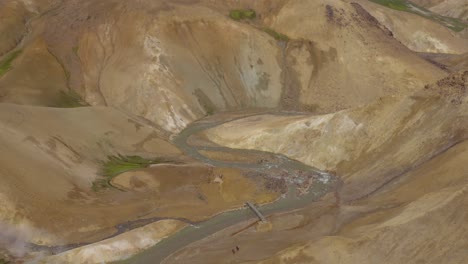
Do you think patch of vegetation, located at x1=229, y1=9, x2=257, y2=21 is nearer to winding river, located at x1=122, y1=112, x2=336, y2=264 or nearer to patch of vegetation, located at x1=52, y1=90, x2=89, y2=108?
patch of vegetation, located at x1=52, y1=90, x2=89, y2=108

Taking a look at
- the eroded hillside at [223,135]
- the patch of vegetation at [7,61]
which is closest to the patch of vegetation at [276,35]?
the eroded hillside at [223,135]

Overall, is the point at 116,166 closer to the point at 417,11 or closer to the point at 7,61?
the point at 7,61

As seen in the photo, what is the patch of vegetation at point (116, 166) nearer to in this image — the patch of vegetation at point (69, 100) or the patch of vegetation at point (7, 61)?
the patch of vegetation at point (69, 100)

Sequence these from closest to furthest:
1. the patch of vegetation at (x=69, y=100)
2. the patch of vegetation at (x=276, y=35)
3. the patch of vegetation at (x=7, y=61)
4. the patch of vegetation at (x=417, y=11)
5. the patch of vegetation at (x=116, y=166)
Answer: the patch of vegetation at (x=116, y=166) < the patch of vegetation at (x=69, y=100) < the patch of vegetation at (x=7, y=61) < the patch of vegetation at (x=276, y=35) < the patch of vegetation at (x=417, y=11)

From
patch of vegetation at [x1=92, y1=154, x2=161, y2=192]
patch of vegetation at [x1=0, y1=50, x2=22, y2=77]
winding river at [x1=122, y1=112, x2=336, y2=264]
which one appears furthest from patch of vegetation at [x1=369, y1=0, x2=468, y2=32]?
patch of vegetation at [x1=92, y1=154, x2=161, y2=192]

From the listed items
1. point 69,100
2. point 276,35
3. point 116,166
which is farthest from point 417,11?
point 116,166

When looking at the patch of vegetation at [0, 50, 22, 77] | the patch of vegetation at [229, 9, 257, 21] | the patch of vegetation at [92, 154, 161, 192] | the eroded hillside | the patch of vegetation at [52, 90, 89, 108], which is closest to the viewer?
the eroded hillside

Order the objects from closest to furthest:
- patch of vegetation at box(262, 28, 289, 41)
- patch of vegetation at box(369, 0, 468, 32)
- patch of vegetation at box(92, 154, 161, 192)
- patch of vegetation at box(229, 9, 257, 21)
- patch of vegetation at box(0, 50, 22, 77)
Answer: patch of vegetation at box(92, 154, 161, 192) → patch of vegetation at box(0, 50, 22, 77) → patch of vegetation at box(262, 28, 289, 41) → patch of vegetation at box(229, 9, 257, 21) → patch of vegetation at box(369, 0, 468, 32)
